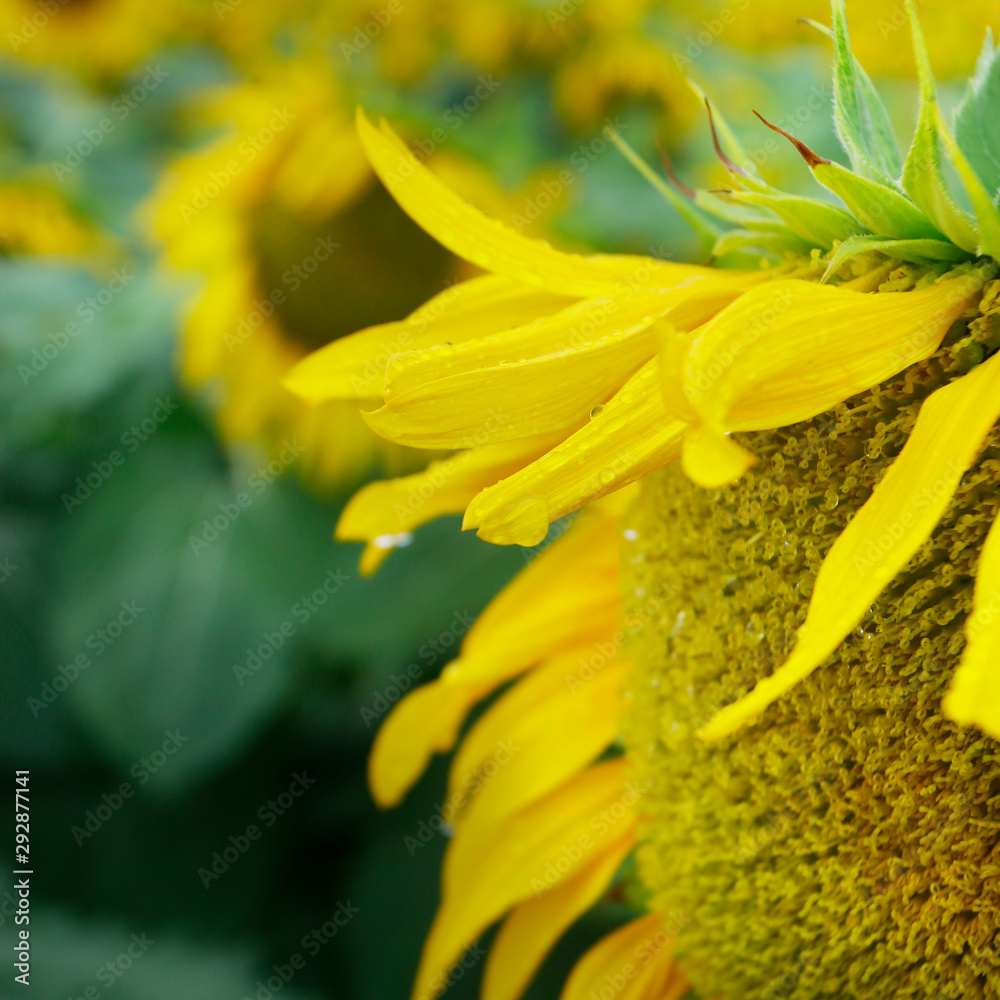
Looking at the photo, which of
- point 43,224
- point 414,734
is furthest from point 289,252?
point 414,734

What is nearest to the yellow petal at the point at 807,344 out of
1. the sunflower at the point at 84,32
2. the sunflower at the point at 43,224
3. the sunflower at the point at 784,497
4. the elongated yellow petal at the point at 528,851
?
the sunflower at the point at 784,497

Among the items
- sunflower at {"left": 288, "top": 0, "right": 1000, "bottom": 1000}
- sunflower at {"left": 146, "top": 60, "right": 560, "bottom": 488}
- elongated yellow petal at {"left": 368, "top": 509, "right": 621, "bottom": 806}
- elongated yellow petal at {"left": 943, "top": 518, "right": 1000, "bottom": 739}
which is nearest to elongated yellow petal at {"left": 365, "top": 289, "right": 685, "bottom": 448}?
sunflower at {"left": 288, "top": 0, "right": 1000, "bottom": 1000}

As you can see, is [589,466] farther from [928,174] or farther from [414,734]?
[414,734]

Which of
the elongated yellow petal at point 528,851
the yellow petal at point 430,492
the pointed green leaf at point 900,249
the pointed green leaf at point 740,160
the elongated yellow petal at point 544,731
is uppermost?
the pointed green leaf at point 740,160

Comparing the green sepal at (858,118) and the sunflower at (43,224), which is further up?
the sunflower at (43,224)

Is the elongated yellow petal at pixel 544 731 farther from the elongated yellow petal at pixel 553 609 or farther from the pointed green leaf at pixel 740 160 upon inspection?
the pointed green leaf at pixel 740 160

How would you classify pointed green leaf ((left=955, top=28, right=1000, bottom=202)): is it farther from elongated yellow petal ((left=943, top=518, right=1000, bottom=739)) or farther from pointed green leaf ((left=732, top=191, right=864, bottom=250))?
elongated yellow petal ((left=943, top=518, right=1000, bottom=739))

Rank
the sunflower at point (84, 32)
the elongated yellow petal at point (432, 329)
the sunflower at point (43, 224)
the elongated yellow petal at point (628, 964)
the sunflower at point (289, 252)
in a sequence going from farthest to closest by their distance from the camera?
the sunflower at point (84, 32) < the sunflower at point (43, 224) < the sunflower at point (289, 252) < the elongated yellow petal at point (628, 964) < the elongated yellow petal at point (432, 329)
